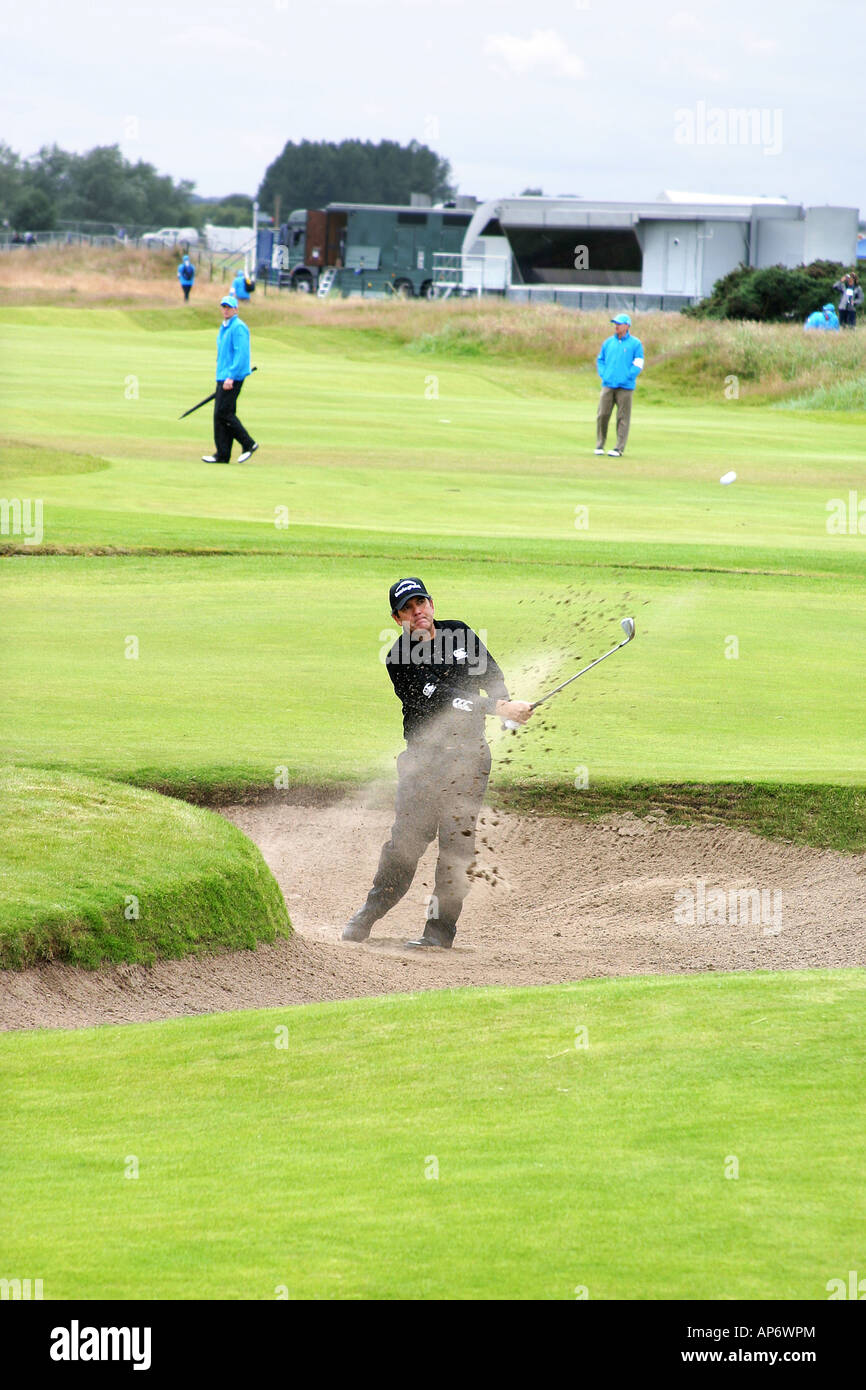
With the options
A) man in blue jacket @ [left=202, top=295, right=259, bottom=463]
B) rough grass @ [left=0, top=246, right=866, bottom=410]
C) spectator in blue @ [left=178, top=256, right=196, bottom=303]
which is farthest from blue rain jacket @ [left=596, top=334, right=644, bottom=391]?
spectator in blue @ [left=178, top=256, right=196, bottom=303]

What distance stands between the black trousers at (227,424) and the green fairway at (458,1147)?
20.5 meters

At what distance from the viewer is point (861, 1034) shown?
5875 mm

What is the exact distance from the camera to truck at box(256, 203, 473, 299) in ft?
257

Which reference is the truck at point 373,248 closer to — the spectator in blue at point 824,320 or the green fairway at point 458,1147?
the spectator in blue at point 824,320

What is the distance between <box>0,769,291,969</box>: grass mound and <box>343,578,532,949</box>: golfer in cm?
87

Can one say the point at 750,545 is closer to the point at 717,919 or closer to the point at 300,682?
the point at 300,682

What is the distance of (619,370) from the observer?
96.8 feet

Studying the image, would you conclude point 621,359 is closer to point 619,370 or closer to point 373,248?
point 619,370

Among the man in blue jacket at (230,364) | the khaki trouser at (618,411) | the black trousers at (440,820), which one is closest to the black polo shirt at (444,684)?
the black trousers at (440,820)

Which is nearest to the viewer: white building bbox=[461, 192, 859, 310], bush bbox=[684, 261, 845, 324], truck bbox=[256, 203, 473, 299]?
bush bbox=[684, 261, 845, 324]

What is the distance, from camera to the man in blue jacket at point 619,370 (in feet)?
95.9

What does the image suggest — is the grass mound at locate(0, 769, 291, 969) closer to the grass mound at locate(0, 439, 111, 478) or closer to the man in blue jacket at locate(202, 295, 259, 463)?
the man in blue jacket at locate(202, 295, 259, 463)

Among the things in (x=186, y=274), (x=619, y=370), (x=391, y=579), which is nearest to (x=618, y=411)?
(x=619, y=370)
